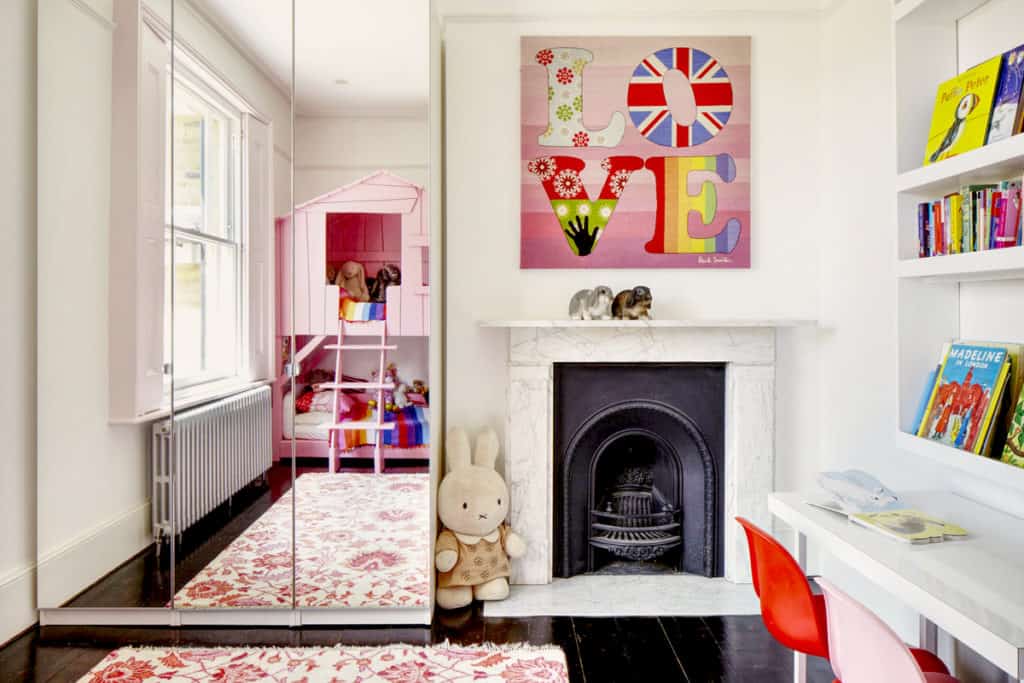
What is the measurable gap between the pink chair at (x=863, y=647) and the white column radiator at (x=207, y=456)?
199 cm

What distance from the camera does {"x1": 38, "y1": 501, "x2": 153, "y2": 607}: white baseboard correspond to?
259 centimetres

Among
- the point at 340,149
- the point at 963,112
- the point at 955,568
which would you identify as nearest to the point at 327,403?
the point at 340,149

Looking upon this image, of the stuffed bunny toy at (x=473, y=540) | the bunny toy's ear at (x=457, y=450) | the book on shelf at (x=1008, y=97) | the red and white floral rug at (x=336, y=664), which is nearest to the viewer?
the book on shelf at (x=1008, y=97)

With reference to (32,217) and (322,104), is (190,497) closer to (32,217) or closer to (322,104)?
(32,217)

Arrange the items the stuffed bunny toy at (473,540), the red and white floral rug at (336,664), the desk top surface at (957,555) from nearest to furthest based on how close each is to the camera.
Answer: the desk top surface at (957,555), the red and white floral rug at (336,664), the stuffed bunny toy at (473,540)

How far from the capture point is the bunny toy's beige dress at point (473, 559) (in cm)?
281

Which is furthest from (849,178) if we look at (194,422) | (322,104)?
(194,422)

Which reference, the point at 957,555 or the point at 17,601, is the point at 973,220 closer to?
the point at 957,555

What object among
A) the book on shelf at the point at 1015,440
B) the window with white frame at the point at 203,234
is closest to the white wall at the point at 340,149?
the window with white frame at the point at 203,234

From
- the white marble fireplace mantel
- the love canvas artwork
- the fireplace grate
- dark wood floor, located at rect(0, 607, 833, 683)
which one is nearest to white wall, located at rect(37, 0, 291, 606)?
dark wood floor, located at rect(0, 607, 833, 683)

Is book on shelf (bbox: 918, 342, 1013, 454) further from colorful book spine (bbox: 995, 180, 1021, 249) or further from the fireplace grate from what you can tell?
the fireplace grate

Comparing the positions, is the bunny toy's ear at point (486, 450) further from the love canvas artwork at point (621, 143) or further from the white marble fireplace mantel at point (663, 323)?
the love canvas artwork at point (621, 143)

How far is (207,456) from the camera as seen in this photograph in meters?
2.63

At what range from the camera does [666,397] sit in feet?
10.2
